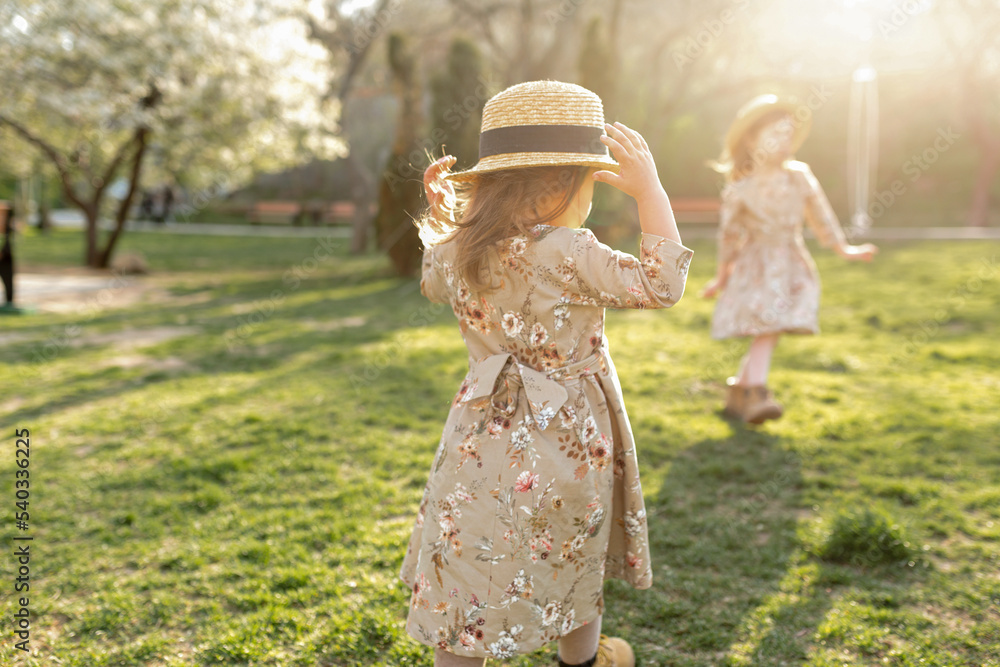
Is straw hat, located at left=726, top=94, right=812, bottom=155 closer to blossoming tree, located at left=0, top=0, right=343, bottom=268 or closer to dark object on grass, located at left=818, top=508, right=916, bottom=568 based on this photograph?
dark object on grass, located at left=818, top=508, right=916, bottom=568

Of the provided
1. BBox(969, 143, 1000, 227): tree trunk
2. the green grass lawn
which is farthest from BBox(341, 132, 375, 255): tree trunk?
BBox(969, 143, 1000, 227): tree trunk

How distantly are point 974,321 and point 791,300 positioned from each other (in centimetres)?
384

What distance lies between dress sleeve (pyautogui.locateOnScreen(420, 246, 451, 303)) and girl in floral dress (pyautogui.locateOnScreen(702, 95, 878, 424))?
272cm

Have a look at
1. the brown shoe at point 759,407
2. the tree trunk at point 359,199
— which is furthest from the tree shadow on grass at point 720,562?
the tree trunk at point 359,199

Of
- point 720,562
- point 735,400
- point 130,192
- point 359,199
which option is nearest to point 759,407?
point 735,400

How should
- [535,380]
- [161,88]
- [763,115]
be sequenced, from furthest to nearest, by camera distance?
[161,88], [763,115], [535,380]

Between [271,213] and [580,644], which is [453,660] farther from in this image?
[271,213]

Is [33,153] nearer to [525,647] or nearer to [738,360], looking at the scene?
[738,360]

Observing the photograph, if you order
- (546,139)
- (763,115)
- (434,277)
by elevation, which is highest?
(763,115)

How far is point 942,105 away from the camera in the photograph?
18.4 m

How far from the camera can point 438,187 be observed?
2000 mm

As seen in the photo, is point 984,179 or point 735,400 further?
point 984,179

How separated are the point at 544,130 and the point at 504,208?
0.67ft

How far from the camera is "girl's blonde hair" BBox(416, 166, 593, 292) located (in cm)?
180
